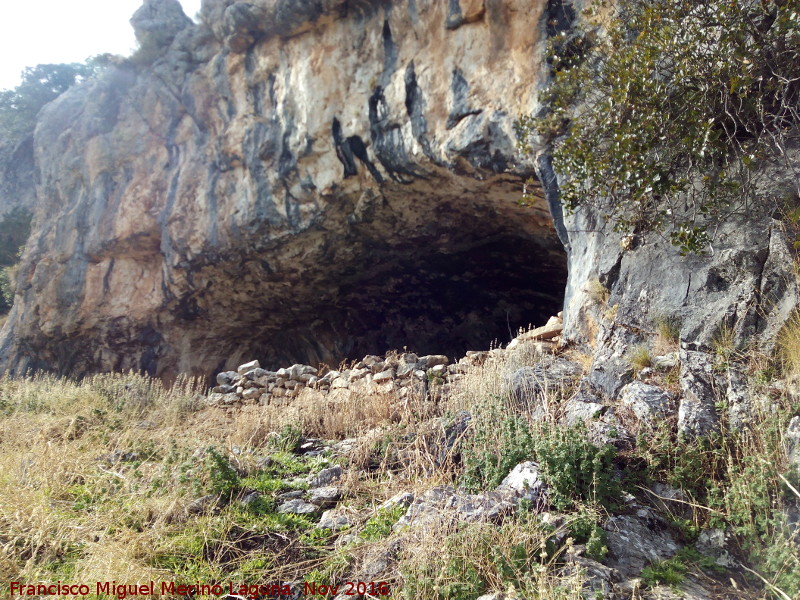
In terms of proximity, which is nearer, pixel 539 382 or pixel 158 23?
pixel 539 382

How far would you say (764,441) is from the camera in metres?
2.94

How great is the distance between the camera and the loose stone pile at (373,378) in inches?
235

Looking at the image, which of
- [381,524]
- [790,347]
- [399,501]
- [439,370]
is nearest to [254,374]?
[439,370]

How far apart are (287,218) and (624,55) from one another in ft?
17.7

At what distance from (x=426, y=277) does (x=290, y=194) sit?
9.09ft

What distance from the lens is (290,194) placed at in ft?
28.5

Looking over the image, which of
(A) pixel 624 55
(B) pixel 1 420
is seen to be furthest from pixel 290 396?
(A) pixel 624 55

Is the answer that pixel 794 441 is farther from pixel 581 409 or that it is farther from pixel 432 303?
pixel 432 303

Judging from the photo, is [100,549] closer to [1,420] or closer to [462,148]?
[1,420]

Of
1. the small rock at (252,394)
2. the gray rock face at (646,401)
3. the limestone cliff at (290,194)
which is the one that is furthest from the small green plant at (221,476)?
the limestone cliff at (290,194)

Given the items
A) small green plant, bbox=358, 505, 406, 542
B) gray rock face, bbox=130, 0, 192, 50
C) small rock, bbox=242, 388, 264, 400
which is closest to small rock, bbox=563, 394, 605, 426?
small green plant, bbox=358, 505, 406, 542

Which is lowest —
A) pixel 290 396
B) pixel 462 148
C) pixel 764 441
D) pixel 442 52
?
pixel 290 396

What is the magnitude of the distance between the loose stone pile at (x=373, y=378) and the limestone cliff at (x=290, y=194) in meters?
2.00

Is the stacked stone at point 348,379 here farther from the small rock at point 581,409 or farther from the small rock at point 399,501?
the small rock at point 399,501
